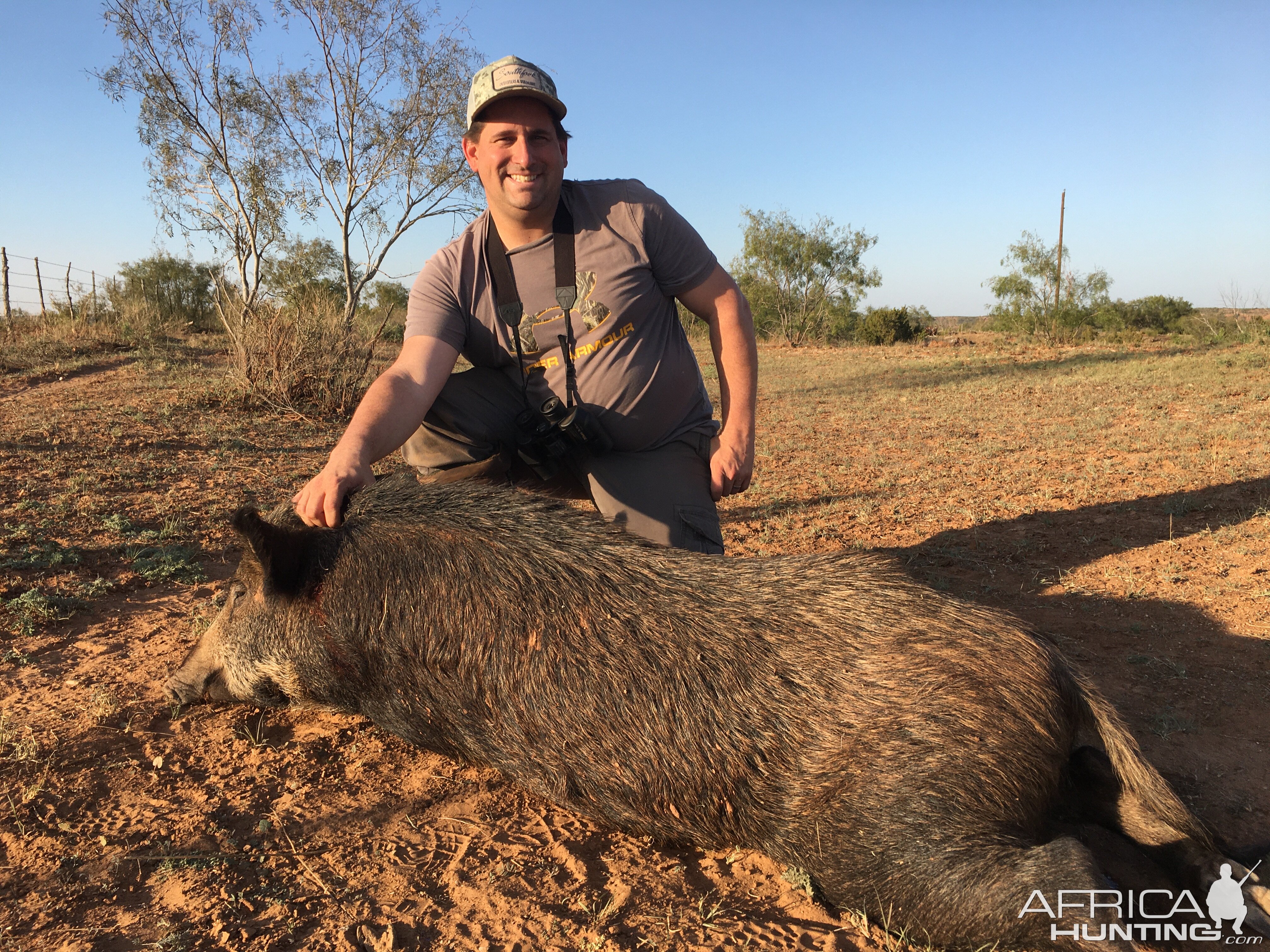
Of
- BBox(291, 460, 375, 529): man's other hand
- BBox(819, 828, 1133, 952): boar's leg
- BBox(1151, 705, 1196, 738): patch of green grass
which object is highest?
BBox(291, 460, 375, 529): man's other hand

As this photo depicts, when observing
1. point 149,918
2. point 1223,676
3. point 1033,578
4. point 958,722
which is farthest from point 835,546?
point 149,918

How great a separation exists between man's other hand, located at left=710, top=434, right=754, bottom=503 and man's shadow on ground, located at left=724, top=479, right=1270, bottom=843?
905 mm

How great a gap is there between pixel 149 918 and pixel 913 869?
181 cm

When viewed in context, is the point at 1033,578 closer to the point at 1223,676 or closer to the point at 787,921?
the point at 1223,676

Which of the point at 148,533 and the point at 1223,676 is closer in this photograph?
the point at 1223,676

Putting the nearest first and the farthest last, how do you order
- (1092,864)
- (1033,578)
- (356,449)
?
1. (1092,864)
2. (356,449)
3. (1033,578)

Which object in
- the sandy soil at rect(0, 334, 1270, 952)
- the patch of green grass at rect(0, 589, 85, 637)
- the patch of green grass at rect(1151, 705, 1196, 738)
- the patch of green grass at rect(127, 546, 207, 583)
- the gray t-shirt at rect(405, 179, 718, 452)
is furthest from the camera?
the patch of green grass at rect(127, 546, 207, 583)

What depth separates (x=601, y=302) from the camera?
3639 millimetres

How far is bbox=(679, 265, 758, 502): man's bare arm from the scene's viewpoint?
11.3 ft

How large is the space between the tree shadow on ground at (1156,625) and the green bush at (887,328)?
66.9 feet

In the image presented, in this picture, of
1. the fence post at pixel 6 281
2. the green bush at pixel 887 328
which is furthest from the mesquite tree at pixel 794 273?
the fence post at pixel 6 281

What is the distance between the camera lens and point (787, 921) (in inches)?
79.5

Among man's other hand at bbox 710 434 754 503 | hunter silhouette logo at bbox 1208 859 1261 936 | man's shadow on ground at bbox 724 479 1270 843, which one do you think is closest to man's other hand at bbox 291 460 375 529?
man's other hand at bbox 710 434 754 503

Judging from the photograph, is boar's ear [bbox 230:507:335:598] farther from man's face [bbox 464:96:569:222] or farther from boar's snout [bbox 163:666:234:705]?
man's face [bbox 464:96:569:222]
